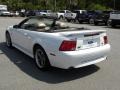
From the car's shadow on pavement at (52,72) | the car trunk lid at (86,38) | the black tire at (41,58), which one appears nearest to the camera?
the car trunk lid at (86,38)

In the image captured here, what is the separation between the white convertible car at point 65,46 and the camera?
18.8 feet

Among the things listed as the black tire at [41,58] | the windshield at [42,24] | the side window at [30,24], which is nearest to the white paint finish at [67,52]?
the black tire at [41,58]

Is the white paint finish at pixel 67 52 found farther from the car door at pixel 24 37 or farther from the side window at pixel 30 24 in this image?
the side window at pixel 30 24

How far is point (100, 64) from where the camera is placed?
7.15 metres

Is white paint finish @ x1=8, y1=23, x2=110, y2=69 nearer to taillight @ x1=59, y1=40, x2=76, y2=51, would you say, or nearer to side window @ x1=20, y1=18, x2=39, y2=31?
taillight @ x1=59, y1=40, x2=76, y2=51

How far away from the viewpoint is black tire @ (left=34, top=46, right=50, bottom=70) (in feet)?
20.8

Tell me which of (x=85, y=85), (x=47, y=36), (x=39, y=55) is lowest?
(x=85, y=85)

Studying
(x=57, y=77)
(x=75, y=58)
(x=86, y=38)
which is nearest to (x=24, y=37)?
(x=57, y=77)

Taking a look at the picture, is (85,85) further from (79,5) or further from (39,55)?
(79,5)

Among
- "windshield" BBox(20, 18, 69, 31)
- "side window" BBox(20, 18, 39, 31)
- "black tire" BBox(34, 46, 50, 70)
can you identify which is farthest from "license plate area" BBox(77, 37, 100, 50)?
"side window" BBox(20, 18, 39, 31)

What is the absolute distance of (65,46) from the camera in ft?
18.8

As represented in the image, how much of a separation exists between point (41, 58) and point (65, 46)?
1.10m

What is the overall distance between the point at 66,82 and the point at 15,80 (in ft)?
4.01

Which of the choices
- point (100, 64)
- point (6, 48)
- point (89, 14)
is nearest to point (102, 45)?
point (100, 64)
